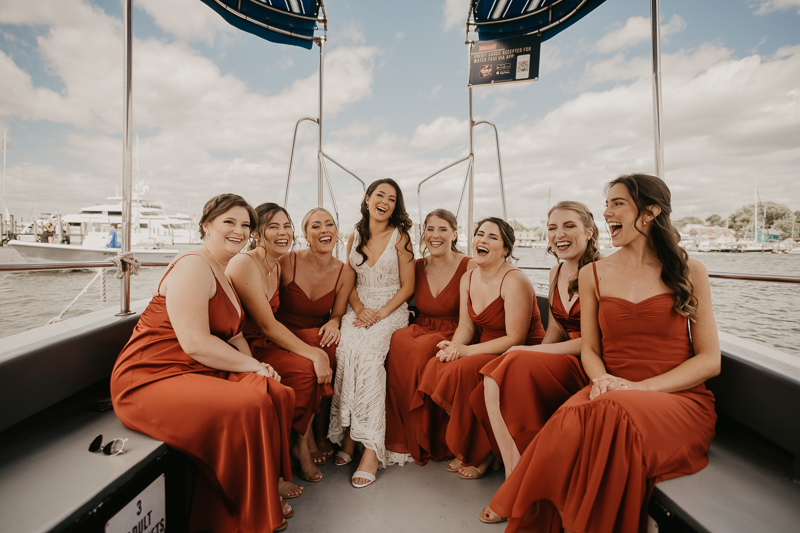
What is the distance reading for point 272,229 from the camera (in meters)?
2.47

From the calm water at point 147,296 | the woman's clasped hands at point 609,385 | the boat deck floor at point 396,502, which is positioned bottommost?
the calm water at point 147,296

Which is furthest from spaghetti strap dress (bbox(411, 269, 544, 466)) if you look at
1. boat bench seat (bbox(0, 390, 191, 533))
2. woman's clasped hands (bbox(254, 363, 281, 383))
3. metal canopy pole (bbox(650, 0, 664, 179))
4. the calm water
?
the calm water

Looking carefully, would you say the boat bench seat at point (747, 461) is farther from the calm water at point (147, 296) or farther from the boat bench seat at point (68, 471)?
the calm water at point (147, 296)

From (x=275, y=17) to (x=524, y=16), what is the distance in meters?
2.14

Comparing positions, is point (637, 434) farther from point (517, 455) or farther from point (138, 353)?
point (138, 353)

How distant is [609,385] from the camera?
1.49m

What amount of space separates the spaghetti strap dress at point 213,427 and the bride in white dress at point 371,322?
2.31 feet

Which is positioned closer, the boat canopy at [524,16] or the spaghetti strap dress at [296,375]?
the spaghetti strap dress at [296,375]

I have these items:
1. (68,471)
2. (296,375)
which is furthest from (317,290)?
(68,471)

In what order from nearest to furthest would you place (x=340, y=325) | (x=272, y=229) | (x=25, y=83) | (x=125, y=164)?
(x=125, y=164), (x=272, y=229), (x=340, y=325), (x=25, y=83)

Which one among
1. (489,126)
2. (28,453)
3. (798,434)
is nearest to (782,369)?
(798,434)

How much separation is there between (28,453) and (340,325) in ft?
5.54

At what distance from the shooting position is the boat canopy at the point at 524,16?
9.81 feet

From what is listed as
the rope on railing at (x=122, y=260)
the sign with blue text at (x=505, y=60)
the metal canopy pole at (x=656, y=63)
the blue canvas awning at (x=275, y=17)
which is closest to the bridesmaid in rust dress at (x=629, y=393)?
the metal canopy pole at (x=656, y=63)
